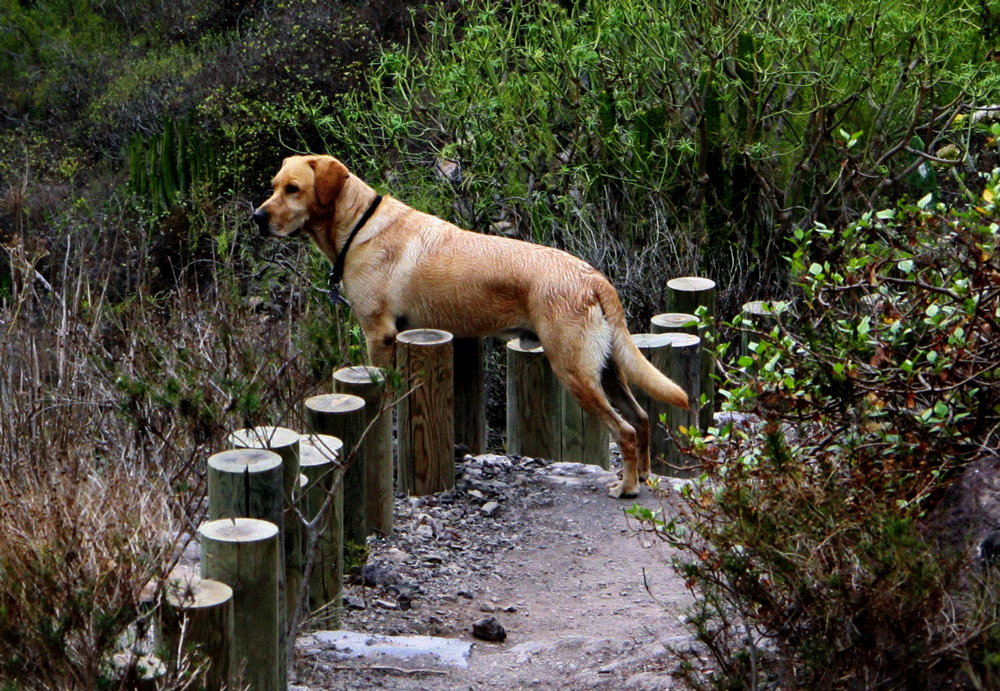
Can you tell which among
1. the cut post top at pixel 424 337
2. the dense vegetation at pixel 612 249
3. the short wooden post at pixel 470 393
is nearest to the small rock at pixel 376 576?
the dense vegetation at pixel 612 249

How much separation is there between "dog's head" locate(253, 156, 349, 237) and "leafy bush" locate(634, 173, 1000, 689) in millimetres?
2767

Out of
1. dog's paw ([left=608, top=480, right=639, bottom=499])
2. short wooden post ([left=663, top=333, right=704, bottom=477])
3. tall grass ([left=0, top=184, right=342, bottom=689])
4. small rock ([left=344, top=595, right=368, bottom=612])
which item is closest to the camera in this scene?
tall grass ([left=0, top=184, right=342, bottom=689])

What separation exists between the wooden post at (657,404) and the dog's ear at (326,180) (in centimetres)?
175

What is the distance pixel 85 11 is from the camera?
2138 cm

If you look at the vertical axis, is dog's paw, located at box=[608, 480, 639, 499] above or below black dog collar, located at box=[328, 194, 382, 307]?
below

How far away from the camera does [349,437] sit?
525cm

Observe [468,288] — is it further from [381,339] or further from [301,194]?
[301,194]

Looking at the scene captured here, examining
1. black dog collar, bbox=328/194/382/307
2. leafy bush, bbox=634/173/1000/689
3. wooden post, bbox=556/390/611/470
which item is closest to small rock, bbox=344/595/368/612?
leafy bush, bbox=634/173/1000/689

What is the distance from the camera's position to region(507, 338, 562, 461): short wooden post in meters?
6.36

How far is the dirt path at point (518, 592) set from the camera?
425cm

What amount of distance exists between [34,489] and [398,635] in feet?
4.74

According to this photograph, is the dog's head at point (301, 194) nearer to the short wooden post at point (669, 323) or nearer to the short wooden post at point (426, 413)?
the short wooden post at point (426, 413)

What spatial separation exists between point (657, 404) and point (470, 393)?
989mm

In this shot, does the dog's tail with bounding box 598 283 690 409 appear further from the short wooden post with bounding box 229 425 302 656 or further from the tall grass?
the short wooden post with bounding box 229 425 302 656
